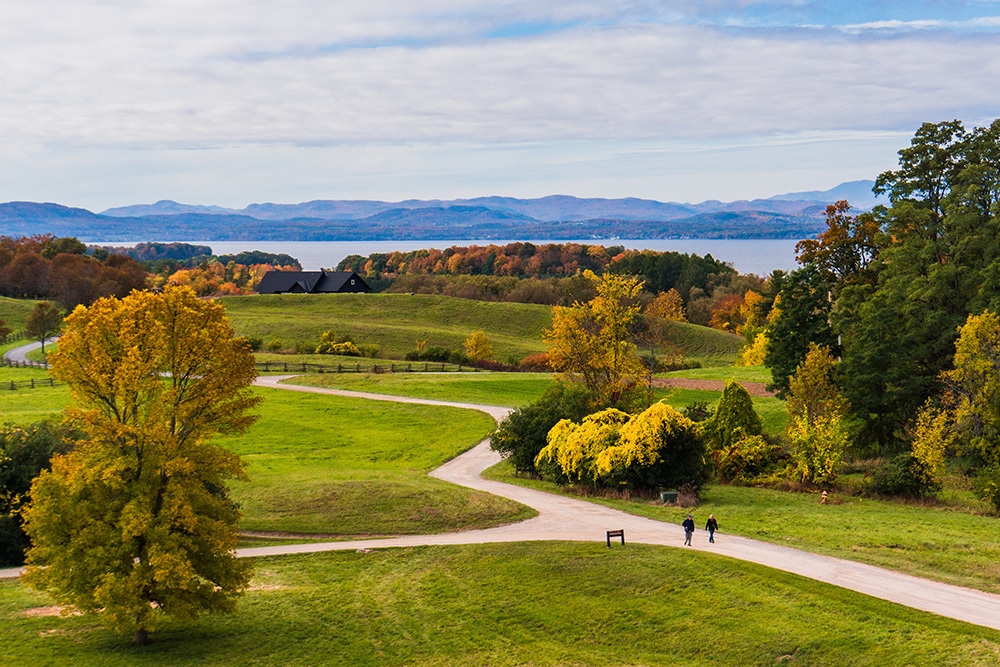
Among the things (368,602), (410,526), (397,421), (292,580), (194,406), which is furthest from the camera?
(397,421)

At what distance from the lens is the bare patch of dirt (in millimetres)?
58487

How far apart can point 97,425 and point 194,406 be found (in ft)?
7.52

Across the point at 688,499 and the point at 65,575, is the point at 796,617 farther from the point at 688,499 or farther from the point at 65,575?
the point at 65,575

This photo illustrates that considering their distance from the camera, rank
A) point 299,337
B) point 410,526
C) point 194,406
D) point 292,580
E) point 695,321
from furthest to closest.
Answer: point 695,321 → point 299,337 → point 410,526 → point 292,580 → point 194,406

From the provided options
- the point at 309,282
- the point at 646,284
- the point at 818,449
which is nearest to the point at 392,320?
the point at 309,282

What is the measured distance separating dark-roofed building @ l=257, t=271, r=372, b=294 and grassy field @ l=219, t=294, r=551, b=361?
8903 mm

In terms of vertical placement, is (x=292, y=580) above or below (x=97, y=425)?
below

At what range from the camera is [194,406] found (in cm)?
2319

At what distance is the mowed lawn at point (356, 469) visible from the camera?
33.0m

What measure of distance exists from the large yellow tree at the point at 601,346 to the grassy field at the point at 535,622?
1755 centimetres

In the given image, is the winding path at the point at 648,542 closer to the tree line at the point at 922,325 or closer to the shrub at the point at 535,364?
the tree line at the point at 922,325

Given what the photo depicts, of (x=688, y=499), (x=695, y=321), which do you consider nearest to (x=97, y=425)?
(x=688, y=499)

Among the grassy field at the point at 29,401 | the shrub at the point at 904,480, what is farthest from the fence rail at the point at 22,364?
the shrub at the point at 904,480

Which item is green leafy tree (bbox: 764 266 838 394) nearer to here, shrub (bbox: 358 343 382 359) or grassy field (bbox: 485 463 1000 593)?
grassy field (bbox: 485 463 1000 593)
